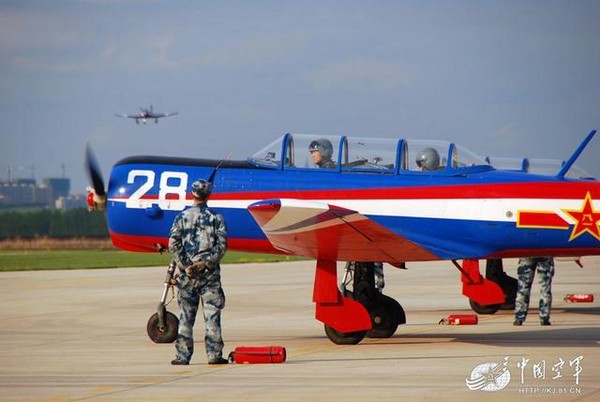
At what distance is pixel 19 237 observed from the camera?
7738cm

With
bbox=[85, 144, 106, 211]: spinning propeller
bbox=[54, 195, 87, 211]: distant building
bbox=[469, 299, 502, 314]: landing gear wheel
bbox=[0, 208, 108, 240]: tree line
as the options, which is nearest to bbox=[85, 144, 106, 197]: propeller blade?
bbox=[85, 144, 106, 211]: spinning propeller

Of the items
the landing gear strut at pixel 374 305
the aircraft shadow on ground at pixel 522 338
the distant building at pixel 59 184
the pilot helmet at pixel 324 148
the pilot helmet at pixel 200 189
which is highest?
the distant building at pixel 59 184

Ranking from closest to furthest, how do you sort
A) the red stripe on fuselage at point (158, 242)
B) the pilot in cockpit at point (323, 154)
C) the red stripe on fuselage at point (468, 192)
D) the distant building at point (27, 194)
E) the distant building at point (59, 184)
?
the red stripe on fuselage at point (468, 192) → the pilot in cockpit at point (323, 154) → the red stripe on fuselage at point (158, 242) → the distant building at point (27, 194) → the distant building at point (59, 184)

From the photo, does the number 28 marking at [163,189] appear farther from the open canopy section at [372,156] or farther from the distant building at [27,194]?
the distant building at [27,194]

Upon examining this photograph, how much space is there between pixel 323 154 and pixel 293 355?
10.3 ft

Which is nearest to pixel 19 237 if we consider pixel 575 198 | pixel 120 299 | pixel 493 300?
pixel 120 299

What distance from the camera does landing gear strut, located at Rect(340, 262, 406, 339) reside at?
16.5m

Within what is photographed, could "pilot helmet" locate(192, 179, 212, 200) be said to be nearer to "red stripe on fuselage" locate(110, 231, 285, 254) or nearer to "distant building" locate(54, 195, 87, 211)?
"red stripe on fuselage" locate(110, 231, 285, 254)

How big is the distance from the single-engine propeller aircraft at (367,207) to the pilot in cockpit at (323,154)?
0.06ft

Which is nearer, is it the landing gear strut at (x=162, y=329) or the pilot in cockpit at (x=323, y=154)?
the landing gear strut at (x=162, y=329)

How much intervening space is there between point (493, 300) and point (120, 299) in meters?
8.46

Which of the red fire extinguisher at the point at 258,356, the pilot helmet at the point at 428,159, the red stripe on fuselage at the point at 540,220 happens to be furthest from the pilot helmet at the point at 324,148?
the red fire extinguisher at the point at 258,356

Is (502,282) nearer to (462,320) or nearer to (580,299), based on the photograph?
(580,299)

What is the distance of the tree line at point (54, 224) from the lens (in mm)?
79875
